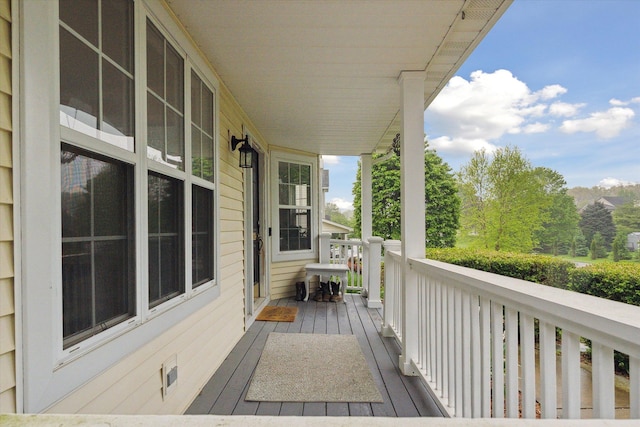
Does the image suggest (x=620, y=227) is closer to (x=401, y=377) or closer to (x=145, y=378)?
(x=401, y=377)

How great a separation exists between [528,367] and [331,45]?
81.8 inches

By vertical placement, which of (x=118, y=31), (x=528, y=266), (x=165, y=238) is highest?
(x=118, y=31)

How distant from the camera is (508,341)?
4.22 ft

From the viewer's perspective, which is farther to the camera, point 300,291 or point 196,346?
point 300,291

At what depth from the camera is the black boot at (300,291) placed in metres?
5.07

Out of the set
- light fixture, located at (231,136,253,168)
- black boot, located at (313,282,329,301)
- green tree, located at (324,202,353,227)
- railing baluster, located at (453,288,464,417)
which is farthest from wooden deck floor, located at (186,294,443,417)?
green tree, located at (324,202,353,227)

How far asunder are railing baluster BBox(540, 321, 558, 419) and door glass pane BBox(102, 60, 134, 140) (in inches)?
70.4

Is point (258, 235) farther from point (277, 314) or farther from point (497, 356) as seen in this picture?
point (497, 356)

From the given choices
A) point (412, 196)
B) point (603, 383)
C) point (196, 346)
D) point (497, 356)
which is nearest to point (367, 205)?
point (412, 196)

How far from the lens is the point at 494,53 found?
11.9m

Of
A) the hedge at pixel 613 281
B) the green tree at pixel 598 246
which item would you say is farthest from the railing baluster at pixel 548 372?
the green tree at pixel 598 246

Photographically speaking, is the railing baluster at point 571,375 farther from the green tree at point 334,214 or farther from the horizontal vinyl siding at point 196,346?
the green tree at point 334,214

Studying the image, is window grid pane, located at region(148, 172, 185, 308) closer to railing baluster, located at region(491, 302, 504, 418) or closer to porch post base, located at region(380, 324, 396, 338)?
railing baluster, located at region(491, 302, 504, 418)

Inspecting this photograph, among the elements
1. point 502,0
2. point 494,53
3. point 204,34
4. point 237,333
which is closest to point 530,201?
point 502,0
